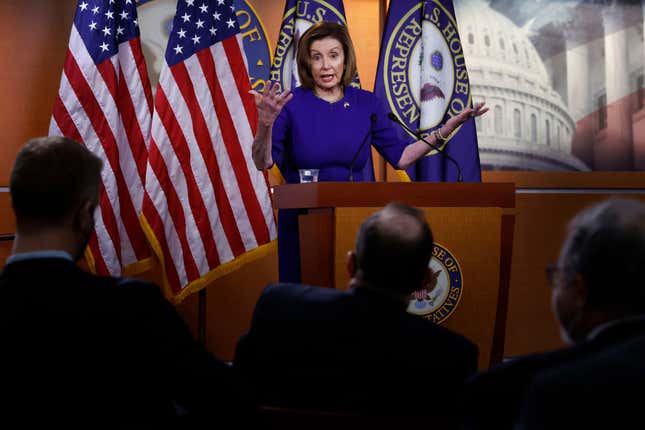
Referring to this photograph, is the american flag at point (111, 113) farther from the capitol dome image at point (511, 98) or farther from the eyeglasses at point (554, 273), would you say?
the eyeglasses at point (554, 273)

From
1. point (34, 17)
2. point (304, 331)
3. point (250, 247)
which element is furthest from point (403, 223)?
point (34, 17)

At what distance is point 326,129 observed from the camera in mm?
2922

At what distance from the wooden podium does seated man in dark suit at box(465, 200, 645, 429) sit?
4.37 ft

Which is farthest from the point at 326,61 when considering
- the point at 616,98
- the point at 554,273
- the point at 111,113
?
the point at 616,98

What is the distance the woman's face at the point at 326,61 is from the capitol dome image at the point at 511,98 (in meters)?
1.54

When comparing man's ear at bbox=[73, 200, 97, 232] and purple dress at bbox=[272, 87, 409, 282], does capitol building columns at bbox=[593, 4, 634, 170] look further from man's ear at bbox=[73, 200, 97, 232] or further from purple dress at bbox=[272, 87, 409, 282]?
man's ear at bbox=[73, 200, 97, 232]

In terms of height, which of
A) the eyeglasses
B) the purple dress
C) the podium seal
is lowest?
the podium seal

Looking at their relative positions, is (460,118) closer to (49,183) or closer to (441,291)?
(441,291)

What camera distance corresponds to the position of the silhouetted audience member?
2.86 ft

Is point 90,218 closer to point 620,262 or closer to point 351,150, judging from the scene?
point 620,262

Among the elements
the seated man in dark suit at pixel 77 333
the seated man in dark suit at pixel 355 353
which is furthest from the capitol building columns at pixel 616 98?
the seated man in dark suit at pixel 77 333

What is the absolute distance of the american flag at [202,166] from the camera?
3648mm

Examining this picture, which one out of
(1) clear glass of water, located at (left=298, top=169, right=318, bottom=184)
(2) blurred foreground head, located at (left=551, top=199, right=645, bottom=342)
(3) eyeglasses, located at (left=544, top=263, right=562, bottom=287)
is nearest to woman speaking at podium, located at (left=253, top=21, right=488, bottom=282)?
(1) clear glass of water, located at (left=298, top=169, right=318, bottom=184)

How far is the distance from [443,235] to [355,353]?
1222 mm
